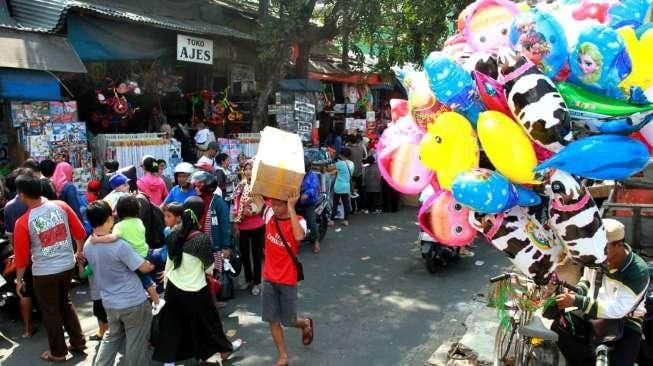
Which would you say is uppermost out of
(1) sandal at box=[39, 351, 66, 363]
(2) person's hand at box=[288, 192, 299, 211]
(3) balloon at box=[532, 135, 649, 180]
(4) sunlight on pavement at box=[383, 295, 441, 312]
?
(3) balloon at box=[532, 135, 649, 180]

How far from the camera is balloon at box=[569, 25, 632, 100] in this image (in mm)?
2406

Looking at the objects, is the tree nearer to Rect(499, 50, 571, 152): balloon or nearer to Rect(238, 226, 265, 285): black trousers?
Rect(238, 226, 265, 285): black trousers

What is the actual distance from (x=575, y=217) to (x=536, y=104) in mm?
573

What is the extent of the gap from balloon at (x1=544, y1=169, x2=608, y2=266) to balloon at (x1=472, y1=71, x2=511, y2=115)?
385mm

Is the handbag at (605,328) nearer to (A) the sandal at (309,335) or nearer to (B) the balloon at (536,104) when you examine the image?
(B) the balloon at (536,104)

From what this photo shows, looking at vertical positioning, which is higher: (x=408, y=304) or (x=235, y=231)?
(x=235, y=231)

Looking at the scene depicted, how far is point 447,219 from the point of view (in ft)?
9.77

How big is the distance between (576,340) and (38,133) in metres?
6.68

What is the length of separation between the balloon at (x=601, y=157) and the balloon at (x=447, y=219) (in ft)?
2.01

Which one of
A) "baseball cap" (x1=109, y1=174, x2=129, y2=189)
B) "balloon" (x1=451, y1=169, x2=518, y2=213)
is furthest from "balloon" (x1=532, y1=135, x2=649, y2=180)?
"baseball cap" (x1=109, y1=174, x2=129, y2=189)

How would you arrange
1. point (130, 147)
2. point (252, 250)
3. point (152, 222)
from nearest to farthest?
point (152, 222)
point (252, 250)
point (130, 147)

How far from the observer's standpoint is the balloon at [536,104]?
7.86 ft

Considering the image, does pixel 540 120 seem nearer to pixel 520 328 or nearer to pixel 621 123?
pixel 621 123

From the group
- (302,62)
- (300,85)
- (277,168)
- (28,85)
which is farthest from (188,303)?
(302,62)
